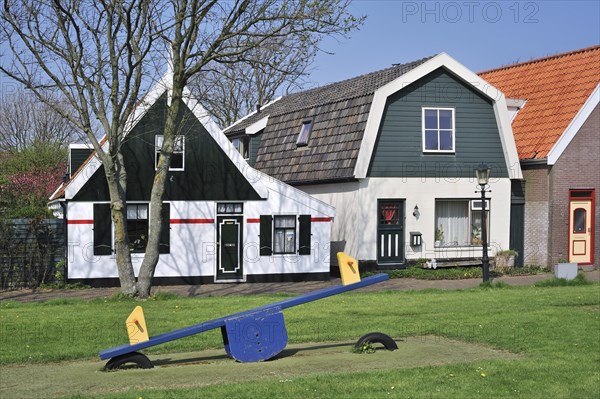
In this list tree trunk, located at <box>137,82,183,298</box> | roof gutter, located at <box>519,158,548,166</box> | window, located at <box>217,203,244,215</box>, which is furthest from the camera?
roof gutter, located at <box>519,158,548,166</box>

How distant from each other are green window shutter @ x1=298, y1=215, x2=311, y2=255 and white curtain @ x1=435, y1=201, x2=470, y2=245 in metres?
4.94

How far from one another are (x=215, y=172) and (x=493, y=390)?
1816 centimetres

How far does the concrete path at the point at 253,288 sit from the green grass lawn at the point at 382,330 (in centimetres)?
260

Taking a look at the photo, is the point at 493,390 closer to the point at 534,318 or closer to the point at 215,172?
the point at 534,318

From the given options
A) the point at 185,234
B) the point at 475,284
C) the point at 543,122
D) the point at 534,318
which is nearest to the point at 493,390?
the point at 534,318

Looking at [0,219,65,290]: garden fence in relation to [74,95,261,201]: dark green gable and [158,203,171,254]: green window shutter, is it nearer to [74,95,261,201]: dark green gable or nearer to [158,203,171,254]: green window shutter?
[74,95,261,201]: dark green gable

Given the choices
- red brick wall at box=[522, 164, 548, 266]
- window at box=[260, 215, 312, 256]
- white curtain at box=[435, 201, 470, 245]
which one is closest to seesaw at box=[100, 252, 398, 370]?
window at box=[260, 215, 312, 256]

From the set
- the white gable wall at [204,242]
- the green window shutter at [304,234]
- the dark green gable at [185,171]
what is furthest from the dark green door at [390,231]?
the dark green gable at [185,171]

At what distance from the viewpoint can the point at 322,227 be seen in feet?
88.6

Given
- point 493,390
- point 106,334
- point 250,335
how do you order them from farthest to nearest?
1. point 106,334
2. point 250,335
3. point 493,390

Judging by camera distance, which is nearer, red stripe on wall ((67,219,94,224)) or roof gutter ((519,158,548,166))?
red stripe on wall ((67,219,94,224))

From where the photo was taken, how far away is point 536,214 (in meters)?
29.4

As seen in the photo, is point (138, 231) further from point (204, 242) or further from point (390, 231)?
point (390, 231)

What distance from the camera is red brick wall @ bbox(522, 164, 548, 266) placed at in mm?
29031
